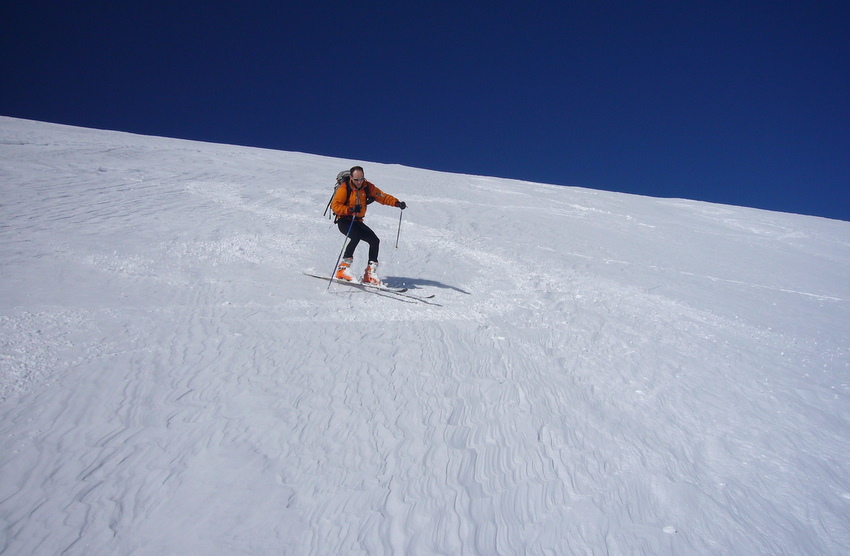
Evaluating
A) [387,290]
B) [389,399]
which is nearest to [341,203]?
[387,290]

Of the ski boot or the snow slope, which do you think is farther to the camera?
the ski boot

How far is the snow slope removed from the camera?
10.7 ft

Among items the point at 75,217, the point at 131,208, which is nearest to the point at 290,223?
the point at 131,208

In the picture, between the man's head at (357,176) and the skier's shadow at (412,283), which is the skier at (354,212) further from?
the skier's shadow at (412,283)

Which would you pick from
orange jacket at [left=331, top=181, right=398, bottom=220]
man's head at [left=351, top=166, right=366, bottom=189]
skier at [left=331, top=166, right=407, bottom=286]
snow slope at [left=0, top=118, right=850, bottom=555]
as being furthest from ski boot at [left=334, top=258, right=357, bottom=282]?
man's head at [left=351, top=166, right=366, bottom=189]

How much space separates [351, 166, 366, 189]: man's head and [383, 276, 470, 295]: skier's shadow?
1.84 metres

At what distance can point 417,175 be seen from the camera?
779 inches

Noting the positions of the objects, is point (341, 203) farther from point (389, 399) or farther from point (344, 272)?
point (389, 399)

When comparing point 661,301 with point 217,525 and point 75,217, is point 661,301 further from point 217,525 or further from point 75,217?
point 75,217

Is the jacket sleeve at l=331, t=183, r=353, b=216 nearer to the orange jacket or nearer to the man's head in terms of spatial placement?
the orange jacket

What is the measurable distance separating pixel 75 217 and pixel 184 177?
15.2 ft

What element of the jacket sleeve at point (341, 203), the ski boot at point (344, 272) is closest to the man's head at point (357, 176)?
the jacket sleeve at point (341, 203)

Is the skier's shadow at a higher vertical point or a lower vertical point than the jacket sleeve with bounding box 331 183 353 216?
lower

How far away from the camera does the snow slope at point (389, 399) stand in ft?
10.7
